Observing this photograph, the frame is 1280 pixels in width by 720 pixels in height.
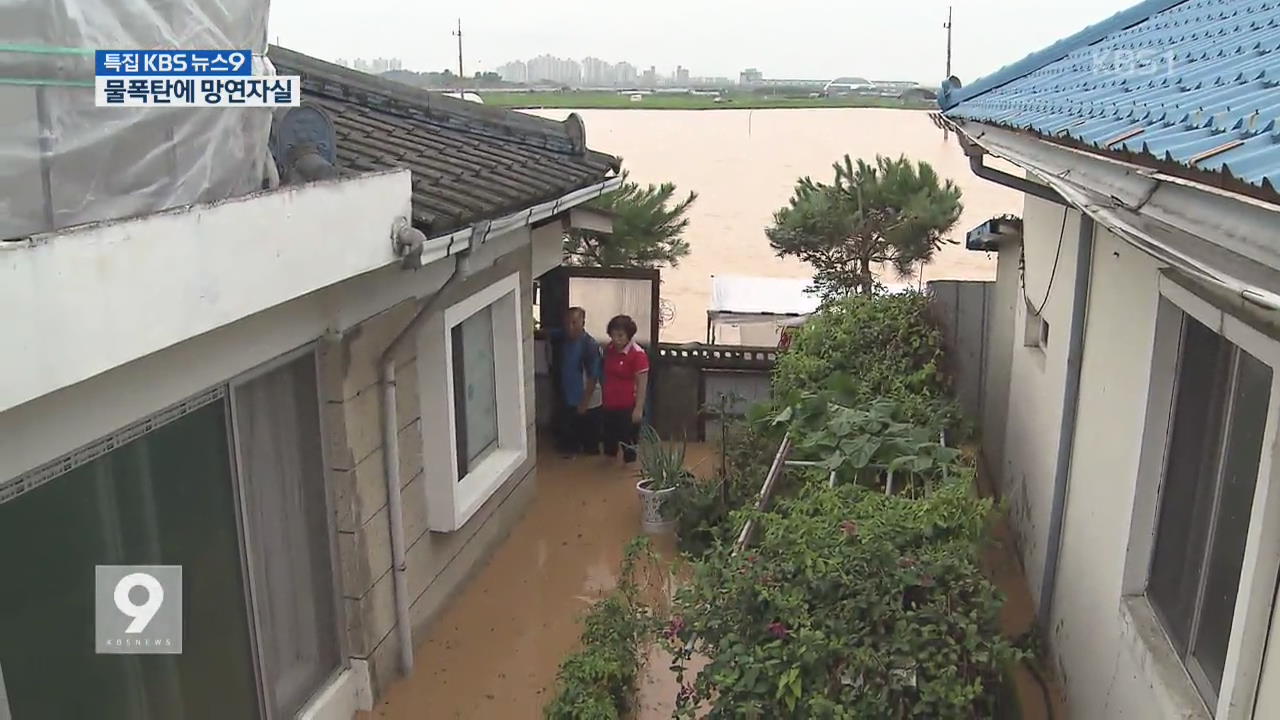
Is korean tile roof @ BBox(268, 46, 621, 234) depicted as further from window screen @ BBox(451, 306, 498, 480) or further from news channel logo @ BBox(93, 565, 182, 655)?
news channel logo @ BBox(93, 565, 182, 655)

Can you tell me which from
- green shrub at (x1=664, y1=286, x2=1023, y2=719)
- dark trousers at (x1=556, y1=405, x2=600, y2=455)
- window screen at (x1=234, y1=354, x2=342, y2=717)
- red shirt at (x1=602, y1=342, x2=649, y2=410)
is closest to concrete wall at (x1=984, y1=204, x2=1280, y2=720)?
green shrub at (x1=664, y1=286, x2=1023, y2=719)

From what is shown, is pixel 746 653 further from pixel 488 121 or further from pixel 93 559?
pixel 488 121

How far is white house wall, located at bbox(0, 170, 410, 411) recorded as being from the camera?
2680 millimetres

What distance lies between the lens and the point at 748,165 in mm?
52312

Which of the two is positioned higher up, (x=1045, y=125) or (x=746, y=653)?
→ (x=1045, y=125)

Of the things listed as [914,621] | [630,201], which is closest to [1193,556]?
[914,621]

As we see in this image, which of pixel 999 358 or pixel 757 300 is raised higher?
pixel 999 358

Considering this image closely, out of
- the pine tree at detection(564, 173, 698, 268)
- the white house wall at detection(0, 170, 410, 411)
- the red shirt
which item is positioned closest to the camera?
the white house wall at detection(0, 170, 410, 411)

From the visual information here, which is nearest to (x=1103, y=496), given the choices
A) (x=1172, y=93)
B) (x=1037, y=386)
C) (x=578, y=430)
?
(x=1172, y=93)

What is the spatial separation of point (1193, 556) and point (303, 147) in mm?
4042

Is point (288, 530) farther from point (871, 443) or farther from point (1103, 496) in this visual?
point (1103, 496)

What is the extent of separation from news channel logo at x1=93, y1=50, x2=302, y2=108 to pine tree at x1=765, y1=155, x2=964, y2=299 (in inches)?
369

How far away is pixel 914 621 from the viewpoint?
376 cm

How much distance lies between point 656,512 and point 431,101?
3.66 m
